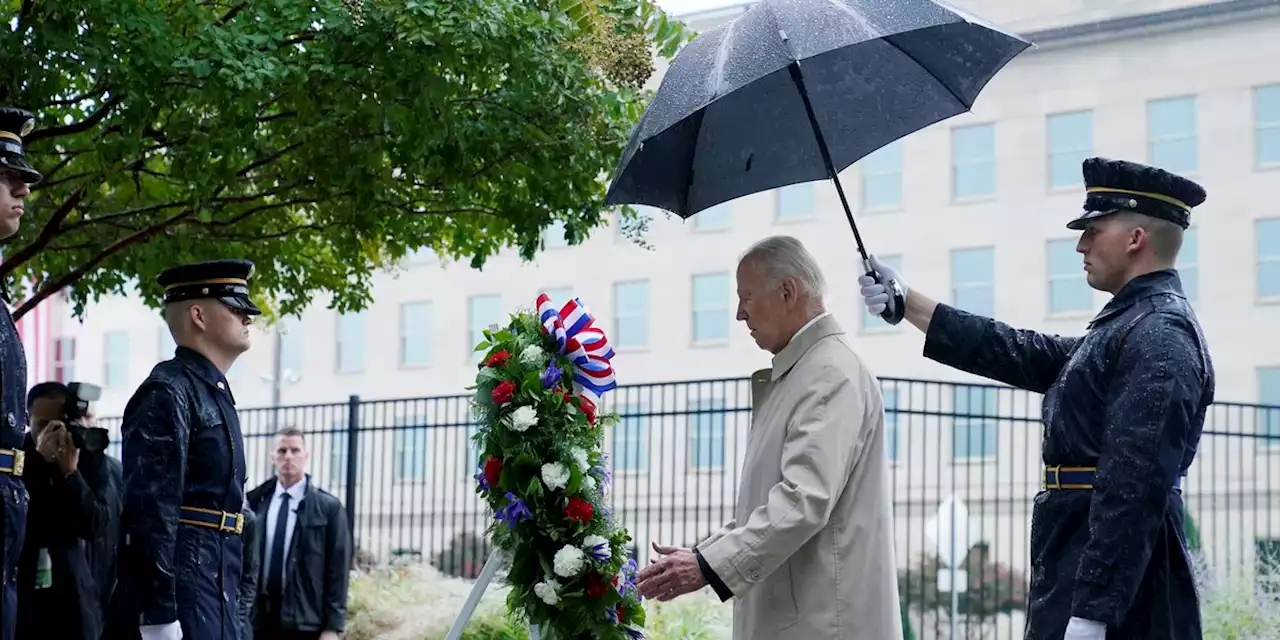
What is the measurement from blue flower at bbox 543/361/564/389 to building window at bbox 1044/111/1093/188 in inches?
1067

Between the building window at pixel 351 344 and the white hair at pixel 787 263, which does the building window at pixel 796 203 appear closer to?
the building window at pixel 351 344

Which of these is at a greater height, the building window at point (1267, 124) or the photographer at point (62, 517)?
the building window at point (1267, 124)

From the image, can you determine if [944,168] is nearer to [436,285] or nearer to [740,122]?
[436,285]

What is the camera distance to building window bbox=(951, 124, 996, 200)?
33.8m

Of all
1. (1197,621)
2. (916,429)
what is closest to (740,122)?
(1197,621)

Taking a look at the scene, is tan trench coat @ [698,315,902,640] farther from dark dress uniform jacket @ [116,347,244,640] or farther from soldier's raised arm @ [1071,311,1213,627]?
dark dress uniform jacket @ [116,347,244,640]

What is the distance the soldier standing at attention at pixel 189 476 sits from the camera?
5844 mm

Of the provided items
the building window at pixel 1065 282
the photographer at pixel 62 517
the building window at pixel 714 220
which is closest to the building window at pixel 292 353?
the building window at pixel 714 220

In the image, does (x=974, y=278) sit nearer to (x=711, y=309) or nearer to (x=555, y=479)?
(x=711, y=309)

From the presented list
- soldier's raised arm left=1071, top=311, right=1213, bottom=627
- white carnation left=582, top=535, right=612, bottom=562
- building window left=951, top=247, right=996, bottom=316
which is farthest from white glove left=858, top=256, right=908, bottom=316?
building window left=951, top=247, right=996, bottom=316

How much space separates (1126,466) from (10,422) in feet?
11.7

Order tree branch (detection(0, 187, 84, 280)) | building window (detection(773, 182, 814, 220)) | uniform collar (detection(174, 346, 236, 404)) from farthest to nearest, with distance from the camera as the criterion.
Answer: building window (detection(773, 182, 814, 220)) → tree branch (detection(0, 187, 84, 280)) → uniform collar (detection(174, 346, 236, 404))

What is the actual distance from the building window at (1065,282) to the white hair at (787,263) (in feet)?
92.4

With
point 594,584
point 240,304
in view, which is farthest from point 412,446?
point 240,304
